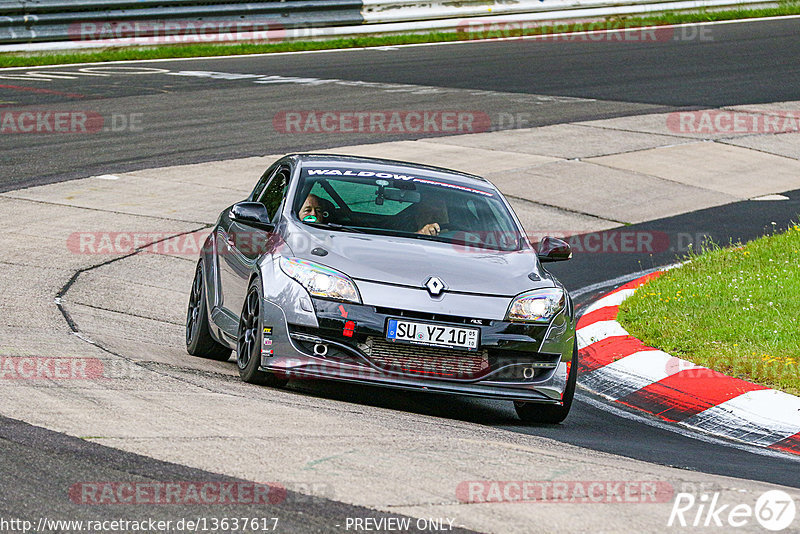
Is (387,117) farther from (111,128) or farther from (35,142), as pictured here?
(35,142)

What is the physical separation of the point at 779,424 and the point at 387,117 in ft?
42.7

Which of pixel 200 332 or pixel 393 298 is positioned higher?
pixel 393 298

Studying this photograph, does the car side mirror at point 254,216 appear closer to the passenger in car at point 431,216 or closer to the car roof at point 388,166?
the car roof at point 388,166

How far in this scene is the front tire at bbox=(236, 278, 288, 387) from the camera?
7.22m

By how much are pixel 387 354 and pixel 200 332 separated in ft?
6.78

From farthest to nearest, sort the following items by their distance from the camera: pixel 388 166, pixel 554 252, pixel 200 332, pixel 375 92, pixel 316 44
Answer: pixel 316 44
pixel 375 92
pixel 388 166
pixel 200 332
pixel 554 252

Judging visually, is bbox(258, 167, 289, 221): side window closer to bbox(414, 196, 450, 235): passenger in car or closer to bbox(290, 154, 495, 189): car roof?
bbox(290, 154, 495, 189): car roof

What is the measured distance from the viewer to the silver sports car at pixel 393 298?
6.96 metres

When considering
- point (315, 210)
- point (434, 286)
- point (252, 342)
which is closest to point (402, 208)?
point (315, 210)

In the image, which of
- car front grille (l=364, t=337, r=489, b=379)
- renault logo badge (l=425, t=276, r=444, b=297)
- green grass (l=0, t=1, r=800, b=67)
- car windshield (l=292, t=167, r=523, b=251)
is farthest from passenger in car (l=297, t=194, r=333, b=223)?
green grass (l=0, t=1, r=800, b=67)

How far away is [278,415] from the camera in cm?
614

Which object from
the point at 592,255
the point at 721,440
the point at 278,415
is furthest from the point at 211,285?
the point at 592,255

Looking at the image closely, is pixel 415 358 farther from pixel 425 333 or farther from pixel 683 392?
pixel 683 392

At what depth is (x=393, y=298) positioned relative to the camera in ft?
22.8
